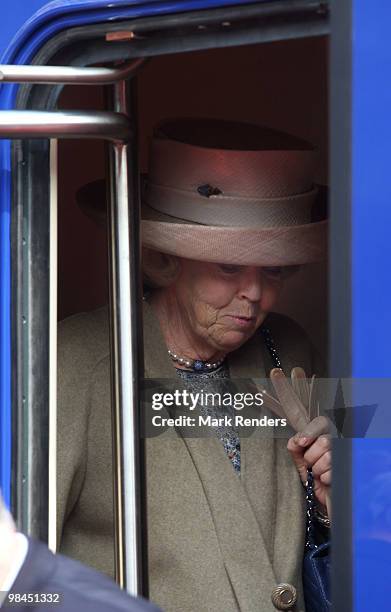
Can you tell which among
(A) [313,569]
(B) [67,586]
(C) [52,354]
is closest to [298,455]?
(A) [313,569]

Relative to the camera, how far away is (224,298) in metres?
2.90

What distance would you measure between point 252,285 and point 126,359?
60 centimetres

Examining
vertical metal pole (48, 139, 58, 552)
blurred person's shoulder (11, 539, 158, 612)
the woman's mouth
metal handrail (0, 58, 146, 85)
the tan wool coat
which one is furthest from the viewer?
the woman's mouth

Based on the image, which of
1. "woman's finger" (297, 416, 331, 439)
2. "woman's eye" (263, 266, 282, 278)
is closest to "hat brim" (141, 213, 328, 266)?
"woman's eye" (263, 266, 282, 278)

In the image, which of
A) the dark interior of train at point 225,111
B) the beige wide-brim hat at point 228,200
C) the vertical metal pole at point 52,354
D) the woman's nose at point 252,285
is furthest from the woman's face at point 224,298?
the vertical metal pole at point 52,354

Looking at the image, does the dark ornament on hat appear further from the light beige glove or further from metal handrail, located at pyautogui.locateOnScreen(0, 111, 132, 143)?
metal handrail, located at pyautogui.locateOnScreen(0, 111, 132, 143)

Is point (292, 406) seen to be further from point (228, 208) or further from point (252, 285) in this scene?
point (228, 208)

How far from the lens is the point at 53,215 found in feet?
7.53

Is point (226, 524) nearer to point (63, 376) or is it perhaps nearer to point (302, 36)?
point (63, 376)

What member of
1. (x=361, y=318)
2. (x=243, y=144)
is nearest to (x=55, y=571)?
(x=361, y=318)

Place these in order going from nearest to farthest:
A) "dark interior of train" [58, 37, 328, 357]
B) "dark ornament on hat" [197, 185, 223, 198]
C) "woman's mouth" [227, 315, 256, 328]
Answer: "dark ornament on hat" [197, 185, 223, 198], "woman's mouth" [227, 315, 256, 328], "dark interior of train" [58, 37, 328, 357]

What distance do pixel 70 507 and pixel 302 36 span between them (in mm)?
1183

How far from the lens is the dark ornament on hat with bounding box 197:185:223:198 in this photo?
2.81 meters

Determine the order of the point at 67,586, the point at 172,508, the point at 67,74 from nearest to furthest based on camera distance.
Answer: the point at 67,586 → the point at 67,74 → the point at 172,508
